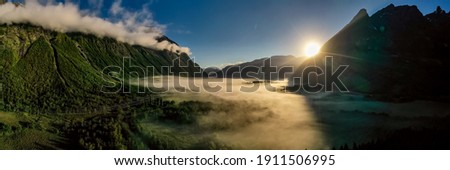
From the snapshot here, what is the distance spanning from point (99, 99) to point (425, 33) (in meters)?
55.6

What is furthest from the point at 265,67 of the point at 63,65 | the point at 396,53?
the point at 396,53

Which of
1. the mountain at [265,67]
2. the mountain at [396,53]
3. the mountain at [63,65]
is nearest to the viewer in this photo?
the mountain at [63,65]

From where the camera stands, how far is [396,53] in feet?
235

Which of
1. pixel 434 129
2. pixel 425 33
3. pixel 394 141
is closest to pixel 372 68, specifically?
pixel 425 33

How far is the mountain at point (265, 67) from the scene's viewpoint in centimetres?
3746

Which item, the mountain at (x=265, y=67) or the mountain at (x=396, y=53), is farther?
the mountain at (x=396, y=53)

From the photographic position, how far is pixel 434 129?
3662cm

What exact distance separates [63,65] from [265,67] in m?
21.4

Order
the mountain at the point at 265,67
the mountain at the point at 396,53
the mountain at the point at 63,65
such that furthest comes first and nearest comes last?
the mountain at the point at 396,53 → the mountain at the point at 265,67 → the mountain at the point at 63,65

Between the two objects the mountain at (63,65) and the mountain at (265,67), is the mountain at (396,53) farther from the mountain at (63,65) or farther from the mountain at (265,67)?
the mountain at (63,65)

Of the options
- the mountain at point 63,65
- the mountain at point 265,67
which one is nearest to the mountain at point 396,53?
the mountain at point 265,67

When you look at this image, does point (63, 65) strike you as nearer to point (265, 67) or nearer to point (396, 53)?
point (265, 67)

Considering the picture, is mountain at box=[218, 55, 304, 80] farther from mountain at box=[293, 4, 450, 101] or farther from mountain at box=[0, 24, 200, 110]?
mountain at box=[0, 24, 200, 110]

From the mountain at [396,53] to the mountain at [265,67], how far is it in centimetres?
431
